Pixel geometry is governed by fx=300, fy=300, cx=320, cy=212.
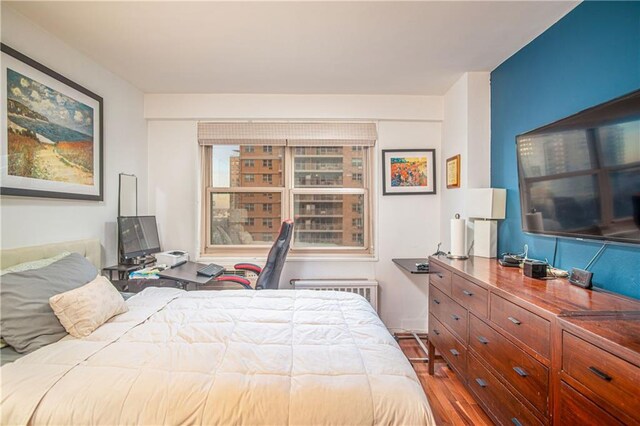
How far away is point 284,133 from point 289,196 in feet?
2.30

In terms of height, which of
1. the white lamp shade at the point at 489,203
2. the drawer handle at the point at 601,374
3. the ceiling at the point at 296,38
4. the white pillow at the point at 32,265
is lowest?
the drawer handle at the point at 601,374

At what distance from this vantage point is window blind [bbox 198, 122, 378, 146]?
3285 mm

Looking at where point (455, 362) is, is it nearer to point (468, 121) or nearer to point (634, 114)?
point (634, 114)

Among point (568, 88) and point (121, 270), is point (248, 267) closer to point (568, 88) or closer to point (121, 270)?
point (121, 270)

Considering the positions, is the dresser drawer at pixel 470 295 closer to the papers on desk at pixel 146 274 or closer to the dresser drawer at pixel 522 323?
the dresser drawer at pixel 522 323

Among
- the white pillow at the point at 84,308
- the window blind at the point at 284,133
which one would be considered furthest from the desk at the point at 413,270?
the white pillow at the point at 84,308

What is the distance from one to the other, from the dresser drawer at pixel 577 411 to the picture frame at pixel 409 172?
7.61ft

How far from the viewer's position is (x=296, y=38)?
84.6 inches

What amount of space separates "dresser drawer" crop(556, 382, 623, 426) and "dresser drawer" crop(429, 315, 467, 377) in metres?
0.81

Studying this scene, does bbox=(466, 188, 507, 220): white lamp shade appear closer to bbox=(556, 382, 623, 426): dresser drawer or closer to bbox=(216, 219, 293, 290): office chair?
bbox=(556, 382, 623, 426): dresser drawer

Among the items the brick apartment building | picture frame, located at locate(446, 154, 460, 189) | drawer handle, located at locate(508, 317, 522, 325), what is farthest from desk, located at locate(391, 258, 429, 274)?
drawer handle, located at locate(508, 317, 522, 325)

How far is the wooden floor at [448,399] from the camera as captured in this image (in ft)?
6.43

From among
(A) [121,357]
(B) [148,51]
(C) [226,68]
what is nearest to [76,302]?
(A) [121,357]

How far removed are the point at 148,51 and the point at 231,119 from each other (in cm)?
103
